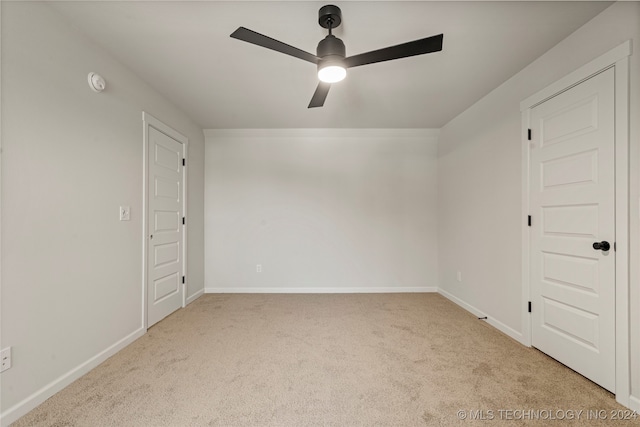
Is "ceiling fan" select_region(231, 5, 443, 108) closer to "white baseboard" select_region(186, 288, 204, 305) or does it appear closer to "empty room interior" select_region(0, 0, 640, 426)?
"empty room interior" select_region(0, 0, 640, 426)

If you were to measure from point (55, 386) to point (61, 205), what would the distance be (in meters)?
1.18

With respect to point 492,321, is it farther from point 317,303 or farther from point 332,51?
point 332,51

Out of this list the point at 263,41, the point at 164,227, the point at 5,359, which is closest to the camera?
the point at 5,359

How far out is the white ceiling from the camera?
1706mm

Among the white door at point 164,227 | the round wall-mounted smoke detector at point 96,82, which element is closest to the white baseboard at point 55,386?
the white door at point 164,227

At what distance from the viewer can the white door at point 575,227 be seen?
172 cm

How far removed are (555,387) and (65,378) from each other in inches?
130

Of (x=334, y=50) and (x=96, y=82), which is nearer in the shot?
(x=334, y=50)

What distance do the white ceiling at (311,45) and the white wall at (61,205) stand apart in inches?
12.3

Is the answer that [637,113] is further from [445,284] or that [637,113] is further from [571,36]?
[445,284]

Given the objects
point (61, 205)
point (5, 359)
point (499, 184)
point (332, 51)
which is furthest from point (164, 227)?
point (499, 184)

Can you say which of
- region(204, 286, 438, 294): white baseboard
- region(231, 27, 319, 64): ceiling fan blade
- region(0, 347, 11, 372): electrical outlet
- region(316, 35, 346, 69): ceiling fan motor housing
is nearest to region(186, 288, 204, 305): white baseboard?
region(204, 286, 438, 294): white baseboard

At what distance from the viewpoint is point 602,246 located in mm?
1723

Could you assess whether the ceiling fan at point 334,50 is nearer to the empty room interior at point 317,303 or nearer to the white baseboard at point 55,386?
the empty room interior at point 317,303
